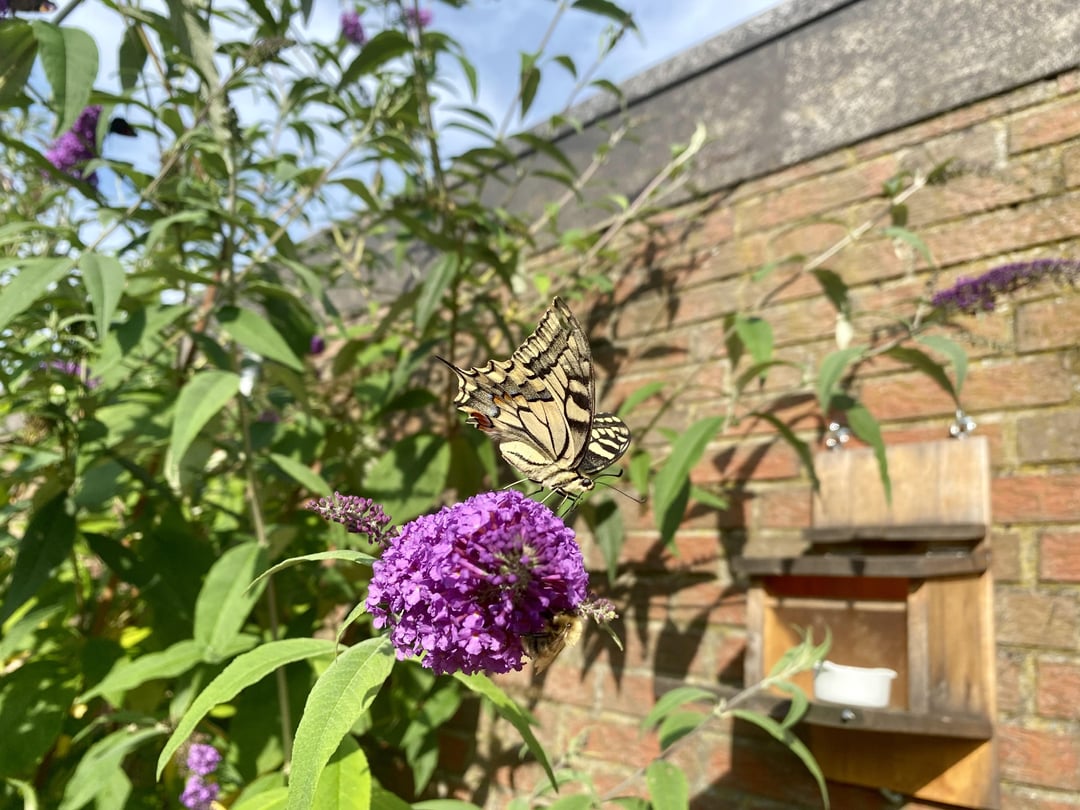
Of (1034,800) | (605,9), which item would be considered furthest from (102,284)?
(1034,800)

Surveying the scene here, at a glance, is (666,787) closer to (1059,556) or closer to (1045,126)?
(1059,556)

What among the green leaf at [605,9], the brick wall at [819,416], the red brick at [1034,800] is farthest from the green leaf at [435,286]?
the red brick at [1034,800]

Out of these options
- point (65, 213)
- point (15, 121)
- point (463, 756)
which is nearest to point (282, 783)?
point (463, 756)

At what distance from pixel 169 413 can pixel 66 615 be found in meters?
0.62

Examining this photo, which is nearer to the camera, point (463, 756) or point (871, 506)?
point (871, 506)

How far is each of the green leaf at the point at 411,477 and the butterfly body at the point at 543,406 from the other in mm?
741

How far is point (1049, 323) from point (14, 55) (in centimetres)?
183

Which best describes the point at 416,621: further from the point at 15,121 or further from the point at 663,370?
the point at 15,121

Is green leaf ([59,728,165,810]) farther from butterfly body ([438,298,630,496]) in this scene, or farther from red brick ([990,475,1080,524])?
red brick ([990,475,1080,524])

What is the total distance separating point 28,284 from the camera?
3.84 ft

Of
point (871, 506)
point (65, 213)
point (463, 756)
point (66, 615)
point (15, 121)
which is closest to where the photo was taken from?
point (871, 506)

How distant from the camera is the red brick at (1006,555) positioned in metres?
1.42

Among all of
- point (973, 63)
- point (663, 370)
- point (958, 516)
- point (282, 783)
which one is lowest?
point (282, 783)

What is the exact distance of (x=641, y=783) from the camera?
1.81 metres
